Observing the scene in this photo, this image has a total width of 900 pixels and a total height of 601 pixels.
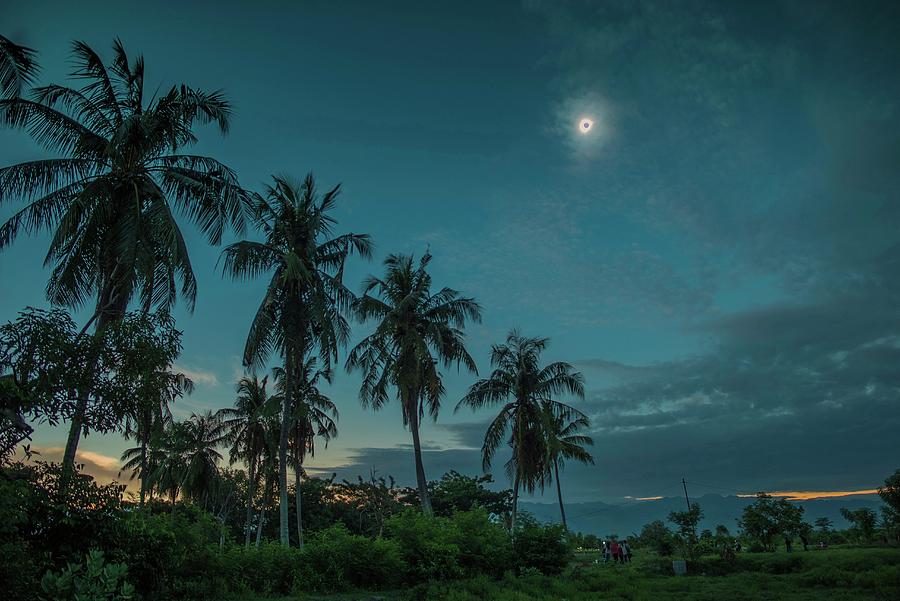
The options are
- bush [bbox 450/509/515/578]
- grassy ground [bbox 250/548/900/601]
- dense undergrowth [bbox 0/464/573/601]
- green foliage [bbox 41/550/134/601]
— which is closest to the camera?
green foliage [bbox 41/550/134/601]

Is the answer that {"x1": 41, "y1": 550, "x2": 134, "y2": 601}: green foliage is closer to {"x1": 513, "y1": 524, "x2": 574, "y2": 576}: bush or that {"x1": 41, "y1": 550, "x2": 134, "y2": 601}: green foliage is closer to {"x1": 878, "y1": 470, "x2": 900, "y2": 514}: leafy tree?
{"x1": 513, "y1": 524, "x2": 574, "y2": 576}: bush

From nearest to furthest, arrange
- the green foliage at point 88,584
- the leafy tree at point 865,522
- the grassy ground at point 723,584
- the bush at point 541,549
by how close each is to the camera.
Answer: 1. the green foliage at point 88,584
2. the grassy ground at point 723,584
3. the bush at point 541,549
4. the leafy tree at point 865,522

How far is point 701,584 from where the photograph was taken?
63.9 feet

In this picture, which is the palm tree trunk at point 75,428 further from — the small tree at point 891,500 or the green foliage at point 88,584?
the small tree at point 891,500

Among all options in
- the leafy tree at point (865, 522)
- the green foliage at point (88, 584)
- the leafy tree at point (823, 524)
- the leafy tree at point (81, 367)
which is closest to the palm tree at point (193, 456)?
the leafy tree at point (81, 367)

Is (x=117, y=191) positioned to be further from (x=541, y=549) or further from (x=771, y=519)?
(x=771, y=519)

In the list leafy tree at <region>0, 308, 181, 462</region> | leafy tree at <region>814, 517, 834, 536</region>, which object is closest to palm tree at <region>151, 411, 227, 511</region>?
leafy tree at <region>0, 308, 181, 462</region>

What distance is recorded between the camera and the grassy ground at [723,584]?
47.9 ft

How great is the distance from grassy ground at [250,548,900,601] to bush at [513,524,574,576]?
673 mm

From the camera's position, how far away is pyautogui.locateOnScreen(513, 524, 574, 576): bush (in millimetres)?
19922

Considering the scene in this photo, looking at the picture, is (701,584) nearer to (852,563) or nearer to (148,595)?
(852,563)

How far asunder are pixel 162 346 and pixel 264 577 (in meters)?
7.17

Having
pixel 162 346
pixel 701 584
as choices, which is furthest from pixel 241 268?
pixel 701 584

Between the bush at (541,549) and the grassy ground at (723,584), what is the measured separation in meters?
0.67
